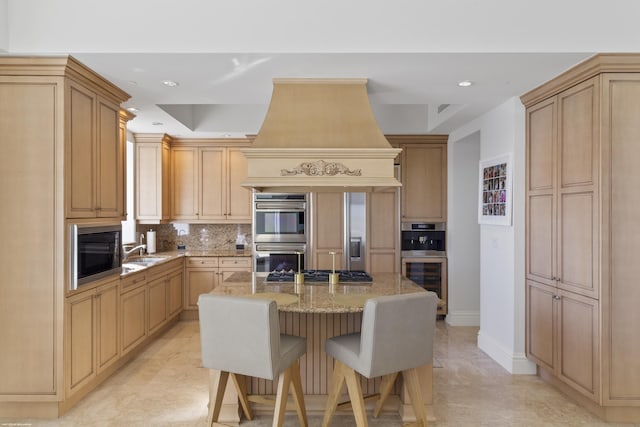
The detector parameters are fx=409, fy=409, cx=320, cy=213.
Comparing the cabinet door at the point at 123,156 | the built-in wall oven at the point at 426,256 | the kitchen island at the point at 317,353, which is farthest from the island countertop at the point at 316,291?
the built-in wall oven at the point at 426,256

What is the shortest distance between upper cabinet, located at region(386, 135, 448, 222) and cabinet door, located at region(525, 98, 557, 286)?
1.76 m

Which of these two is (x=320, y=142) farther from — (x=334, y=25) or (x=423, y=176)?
(x=423, y=176)

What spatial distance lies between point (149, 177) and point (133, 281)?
1856mm

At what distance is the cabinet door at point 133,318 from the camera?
11.8 feet

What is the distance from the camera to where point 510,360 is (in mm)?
3609

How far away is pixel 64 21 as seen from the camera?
262 centimetres

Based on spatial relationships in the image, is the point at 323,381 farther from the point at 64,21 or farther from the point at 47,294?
the point at 64,21

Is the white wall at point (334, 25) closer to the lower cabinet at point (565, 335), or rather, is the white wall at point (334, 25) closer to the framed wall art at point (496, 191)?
the framed wall art at point (496, 191)

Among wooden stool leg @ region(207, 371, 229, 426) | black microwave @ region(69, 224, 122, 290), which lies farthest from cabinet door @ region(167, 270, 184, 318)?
wooden stool leg @ region(207, 371, 229, 426)

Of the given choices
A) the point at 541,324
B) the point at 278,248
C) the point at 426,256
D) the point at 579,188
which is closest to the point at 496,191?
the point at 579,188

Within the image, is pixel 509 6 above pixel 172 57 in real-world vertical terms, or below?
above

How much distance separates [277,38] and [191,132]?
2.80 m

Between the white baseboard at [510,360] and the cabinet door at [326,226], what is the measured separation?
79.3 inches

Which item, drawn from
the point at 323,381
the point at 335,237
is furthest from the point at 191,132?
the point at 323,381
